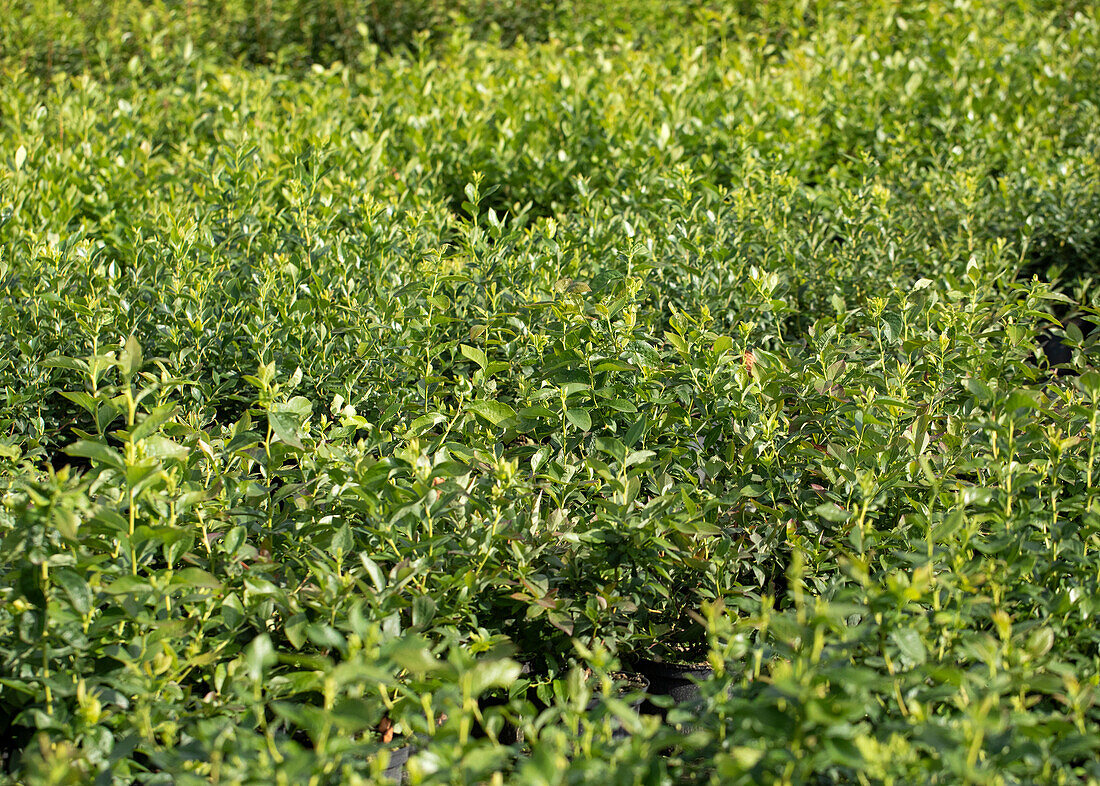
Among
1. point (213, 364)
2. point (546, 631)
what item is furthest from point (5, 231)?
point (546, 631)

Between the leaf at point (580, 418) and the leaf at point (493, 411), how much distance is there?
0.13 m

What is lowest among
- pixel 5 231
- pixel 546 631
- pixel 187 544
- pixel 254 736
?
pixel 546 631

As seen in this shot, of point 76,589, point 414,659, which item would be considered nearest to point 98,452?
point 76,589

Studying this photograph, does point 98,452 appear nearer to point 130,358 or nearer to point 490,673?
point 130,358

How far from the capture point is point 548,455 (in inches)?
89.4

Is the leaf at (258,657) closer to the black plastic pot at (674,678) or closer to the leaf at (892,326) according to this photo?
the black plastic pot at (674,678)

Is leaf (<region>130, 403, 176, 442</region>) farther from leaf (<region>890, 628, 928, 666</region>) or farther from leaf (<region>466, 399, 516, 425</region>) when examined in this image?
leaf (<region>890, 628, 928, 666</region>)

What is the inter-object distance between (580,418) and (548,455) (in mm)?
131

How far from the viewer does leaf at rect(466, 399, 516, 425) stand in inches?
89.9

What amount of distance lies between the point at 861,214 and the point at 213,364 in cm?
228


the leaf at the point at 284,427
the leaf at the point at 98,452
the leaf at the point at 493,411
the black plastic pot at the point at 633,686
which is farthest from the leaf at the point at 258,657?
the leaf at the point at 493,411

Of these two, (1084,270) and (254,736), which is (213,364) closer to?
(254,736)

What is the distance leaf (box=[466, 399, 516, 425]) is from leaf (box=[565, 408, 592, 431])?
0.13 metres

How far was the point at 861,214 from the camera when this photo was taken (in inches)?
144
